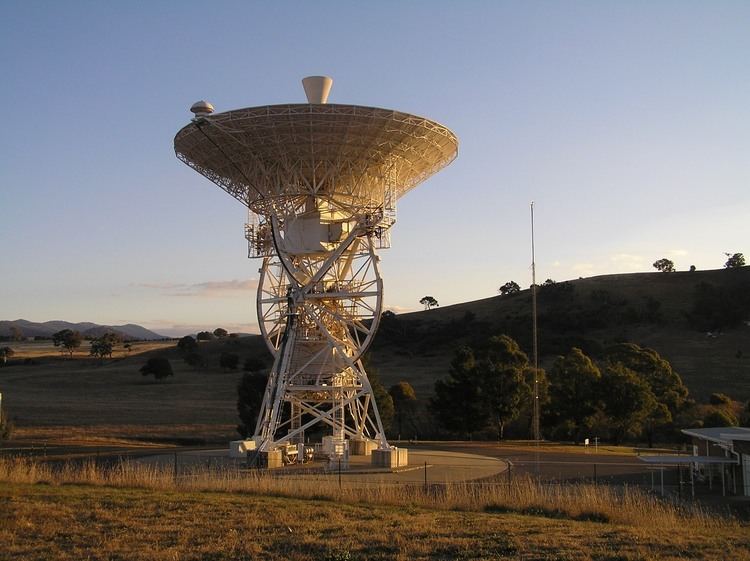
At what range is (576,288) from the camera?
134000mm

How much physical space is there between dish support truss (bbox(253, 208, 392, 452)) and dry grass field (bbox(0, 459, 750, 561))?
12729 mm

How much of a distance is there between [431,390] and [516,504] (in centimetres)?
6170

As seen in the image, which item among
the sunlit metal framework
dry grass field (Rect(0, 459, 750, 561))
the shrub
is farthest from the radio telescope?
the shrub

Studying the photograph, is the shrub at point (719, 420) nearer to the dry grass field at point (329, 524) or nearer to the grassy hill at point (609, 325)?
the grassy hill at point (609, 325)

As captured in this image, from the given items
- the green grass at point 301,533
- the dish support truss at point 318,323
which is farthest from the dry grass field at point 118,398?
the green grass at point 301,533

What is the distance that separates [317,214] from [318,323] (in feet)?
15.9

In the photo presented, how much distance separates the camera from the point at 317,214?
115ft

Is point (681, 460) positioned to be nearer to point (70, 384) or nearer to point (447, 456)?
point (447, 456)

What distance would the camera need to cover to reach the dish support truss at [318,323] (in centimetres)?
3434

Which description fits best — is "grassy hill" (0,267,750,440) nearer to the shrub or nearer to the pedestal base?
the pedestal base

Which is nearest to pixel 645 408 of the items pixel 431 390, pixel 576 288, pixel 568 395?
pixel 568 395

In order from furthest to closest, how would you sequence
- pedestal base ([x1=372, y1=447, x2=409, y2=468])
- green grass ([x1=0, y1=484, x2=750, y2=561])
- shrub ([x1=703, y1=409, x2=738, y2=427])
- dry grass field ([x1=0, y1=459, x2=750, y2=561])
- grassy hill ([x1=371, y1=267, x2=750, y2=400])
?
grassy hill ([x1=371, y1=267, x2=750, y2=400]) → shrub ([x1=703, y1=409, x2=738, y2=427]) → pedestal base ([x1=372, y1=447, x2=409, y2=468]) → dry grass field ([x1=0, y1=459, x2=750, y2=561]) → green grass ([x1=0, y1=484, x2=750, y2=561])

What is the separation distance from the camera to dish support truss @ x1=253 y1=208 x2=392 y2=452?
1352 inches

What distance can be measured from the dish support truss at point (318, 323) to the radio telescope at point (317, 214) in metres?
0.05
